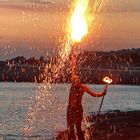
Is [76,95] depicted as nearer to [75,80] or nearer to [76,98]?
[76,98]

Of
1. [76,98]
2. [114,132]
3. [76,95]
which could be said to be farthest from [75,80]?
[114,132]

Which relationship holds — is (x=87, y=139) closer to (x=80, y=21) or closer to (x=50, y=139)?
(x=80, y=21)

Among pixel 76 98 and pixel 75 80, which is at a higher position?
pixel 75 80

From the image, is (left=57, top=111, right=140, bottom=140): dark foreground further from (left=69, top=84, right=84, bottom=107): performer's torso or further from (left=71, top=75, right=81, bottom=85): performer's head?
(left=71, top=75, right=81, bottom=85): performer's head

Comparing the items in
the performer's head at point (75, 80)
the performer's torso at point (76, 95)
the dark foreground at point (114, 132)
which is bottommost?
the dark foreground at point (114, 132)

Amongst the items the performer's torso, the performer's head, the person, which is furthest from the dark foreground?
the performer's head

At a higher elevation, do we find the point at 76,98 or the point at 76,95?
the point at 76,95

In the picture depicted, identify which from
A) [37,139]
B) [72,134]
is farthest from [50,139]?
[72,134]

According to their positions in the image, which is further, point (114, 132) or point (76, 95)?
point (114, 132)

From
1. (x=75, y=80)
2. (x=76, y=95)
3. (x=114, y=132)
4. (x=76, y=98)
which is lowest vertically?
(x=114, y=132)

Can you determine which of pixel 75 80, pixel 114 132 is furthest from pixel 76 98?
pixel 114 132

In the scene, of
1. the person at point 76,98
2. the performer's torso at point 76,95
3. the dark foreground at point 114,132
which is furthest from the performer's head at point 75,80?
the dark foreground at point 114,132

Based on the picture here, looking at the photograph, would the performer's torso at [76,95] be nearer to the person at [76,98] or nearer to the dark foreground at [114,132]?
the person at [76,98]

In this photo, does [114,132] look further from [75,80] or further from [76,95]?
[75,80]
